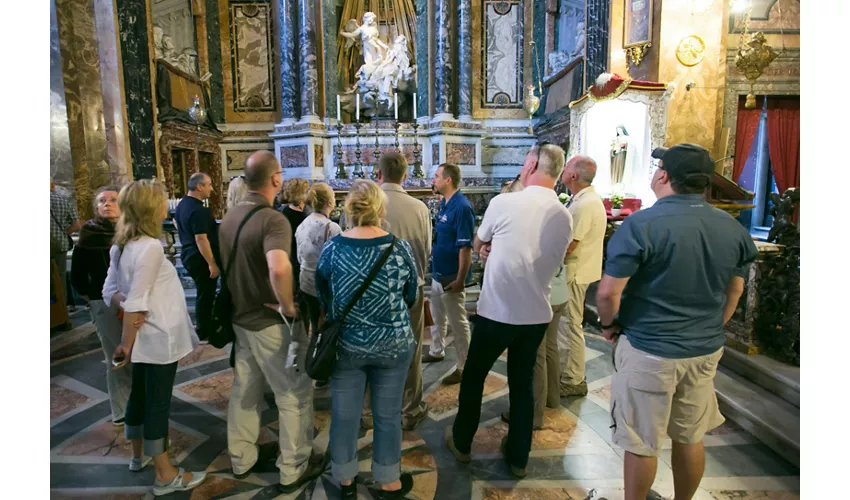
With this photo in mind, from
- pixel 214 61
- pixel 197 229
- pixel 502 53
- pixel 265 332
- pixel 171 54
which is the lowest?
pixel 265 332

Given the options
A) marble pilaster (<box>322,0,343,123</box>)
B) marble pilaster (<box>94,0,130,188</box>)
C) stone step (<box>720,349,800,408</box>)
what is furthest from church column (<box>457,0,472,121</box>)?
stone step (<box>720,349,800,408</box>)

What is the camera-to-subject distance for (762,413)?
9.58ft

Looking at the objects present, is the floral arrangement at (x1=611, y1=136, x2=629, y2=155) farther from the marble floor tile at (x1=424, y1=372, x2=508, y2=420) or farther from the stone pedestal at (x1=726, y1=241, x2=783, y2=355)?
the marble floor tile at (x1=424, y1=372, x2=508, y2=420)

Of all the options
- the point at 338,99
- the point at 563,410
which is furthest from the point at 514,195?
the point at 338,99

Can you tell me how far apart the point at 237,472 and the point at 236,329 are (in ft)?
2.61

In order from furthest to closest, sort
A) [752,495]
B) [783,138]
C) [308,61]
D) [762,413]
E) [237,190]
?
[308,61] < [783,138] < [762,413] < [237,190] < [752,495]

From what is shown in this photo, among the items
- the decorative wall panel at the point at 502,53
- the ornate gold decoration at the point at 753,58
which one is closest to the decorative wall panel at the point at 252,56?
the decorative wall panel at the point at 502,53

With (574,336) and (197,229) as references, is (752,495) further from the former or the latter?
(197,229)

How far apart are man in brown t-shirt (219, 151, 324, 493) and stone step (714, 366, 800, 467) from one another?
2.57 meters

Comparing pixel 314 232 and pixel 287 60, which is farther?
pixel 287 60

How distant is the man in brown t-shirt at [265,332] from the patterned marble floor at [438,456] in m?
0.16

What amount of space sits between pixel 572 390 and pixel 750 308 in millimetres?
1517

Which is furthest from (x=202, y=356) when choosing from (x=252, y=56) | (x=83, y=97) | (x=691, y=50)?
(x=252, y=56)

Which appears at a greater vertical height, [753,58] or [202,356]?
[753,58]
